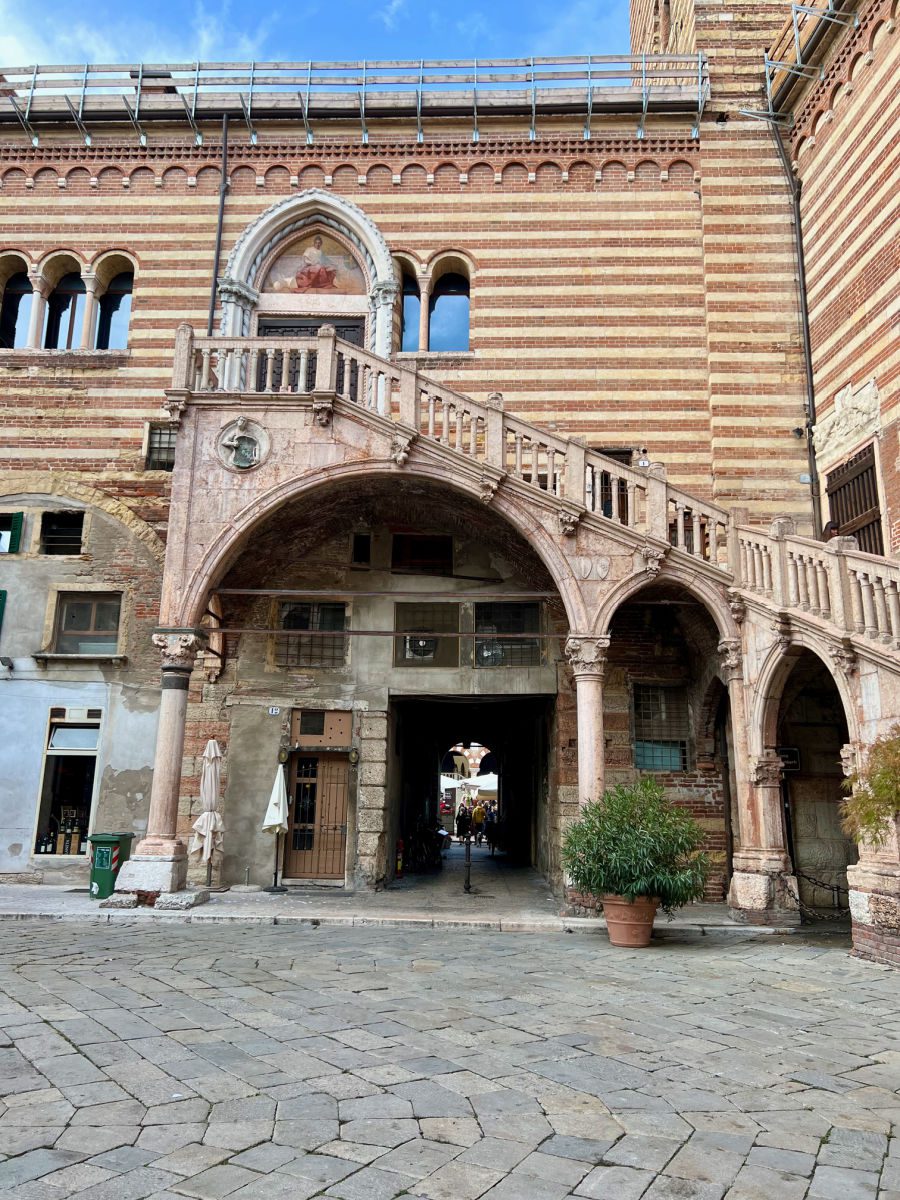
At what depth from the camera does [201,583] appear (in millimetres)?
13352

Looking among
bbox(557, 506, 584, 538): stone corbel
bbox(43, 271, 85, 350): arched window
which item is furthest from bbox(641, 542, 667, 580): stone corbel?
bbox(43, 271, 85, 350): arched window

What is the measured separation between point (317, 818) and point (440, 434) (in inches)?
285

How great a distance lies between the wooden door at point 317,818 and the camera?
15383 millimetres

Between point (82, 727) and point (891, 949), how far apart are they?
12.8 meters

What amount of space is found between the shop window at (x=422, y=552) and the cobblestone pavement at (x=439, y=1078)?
827cm

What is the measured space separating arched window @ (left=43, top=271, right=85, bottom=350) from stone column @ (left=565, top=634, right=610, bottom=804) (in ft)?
39.5

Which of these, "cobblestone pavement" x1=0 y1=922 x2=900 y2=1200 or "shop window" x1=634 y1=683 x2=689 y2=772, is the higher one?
"shop window" x1=634 y1=683 x2=689 y2=772

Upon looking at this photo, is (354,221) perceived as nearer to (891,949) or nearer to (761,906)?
(761,906)

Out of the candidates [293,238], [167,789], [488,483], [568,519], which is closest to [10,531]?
[167,789]

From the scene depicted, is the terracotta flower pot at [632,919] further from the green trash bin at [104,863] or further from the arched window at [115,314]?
the arched window at [115,314]

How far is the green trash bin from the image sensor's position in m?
12.9

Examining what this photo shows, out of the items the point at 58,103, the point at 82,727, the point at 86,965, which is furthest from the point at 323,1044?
the point at 58,103

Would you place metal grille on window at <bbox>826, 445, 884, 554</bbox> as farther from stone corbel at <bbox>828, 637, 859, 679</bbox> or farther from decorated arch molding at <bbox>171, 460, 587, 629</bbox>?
decorated arch molding at <bbox>171, 460, 587, 629</bbox>

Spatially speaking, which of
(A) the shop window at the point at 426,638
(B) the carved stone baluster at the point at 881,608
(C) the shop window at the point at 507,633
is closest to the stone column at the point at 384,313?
(A) the shop window at the point at 426,638
